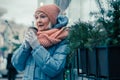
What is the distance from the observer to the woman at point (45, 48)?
8.75 ft

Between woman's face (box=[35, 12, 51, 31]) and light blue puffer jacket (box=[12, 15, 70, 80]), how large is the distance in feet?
0.64

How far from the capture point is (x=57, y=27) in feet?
9.42

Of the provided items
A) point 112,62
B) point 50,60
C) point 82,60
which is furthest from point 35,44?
point 112,62

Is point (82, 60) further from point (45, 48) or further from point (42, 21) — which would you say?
point (42, 21)

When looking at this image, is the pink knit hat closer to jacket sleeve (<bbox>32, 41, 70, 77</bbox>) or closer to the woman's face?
the woman's face

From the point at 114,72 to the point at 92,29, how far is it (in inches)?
13.2

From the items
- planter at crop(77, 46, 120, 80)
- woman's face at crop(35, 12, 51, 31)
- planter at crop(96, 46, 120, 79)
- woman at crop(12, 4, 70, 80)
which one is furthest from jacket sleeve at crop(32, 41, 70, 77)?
planter at crop(96, 46, 120, 79)

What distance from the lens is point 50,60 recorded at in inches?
105

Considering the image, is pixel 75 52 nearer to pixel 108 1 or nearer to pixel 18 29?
pixel 108 1

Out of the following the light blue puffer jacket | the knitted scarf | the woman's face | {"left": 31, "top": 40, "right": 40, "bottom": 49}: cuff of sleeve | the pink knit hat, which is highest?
the pink knit hat

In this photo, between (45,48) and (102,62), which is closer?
(102,62)

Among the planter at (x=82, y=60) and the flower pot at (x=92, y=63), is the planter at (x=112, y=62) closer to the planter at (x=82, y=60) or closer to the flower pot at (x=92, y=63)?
the flower pot at (x=92, y=63)

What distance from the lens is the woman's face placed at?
289 cm

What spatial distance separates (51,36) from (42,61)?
0.26 m
